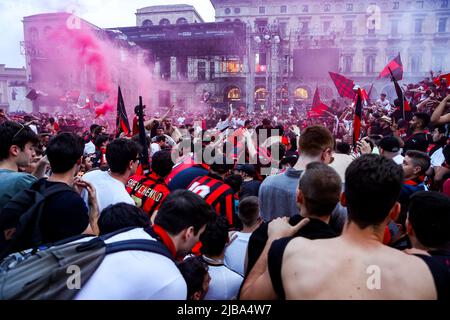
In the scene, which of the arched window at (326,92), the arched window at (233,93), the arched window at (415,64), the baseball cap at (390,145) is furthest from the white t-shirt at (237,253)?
the arched window at (415,64)

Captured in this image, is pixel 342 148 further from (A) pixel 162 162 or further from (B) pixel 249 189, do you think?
(A) pixel 162 162

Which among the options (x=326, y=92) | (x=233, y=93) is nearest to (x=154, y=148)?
(x=326, y=92)


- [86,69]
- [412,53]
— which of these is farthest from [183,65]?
[412,53]

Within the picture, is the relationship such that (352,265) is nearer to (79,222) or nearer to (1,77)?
(79,222)

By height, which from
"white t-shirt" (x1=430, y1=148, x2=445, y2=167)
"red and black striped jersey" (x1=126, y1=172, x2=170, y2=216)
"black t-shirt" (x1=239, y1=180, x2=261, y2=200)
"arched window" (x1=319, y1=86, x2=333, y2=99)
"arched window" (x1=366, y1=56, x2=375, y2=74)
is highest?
"arched window" (x1=366, y1=56, x2=375, y2=74)

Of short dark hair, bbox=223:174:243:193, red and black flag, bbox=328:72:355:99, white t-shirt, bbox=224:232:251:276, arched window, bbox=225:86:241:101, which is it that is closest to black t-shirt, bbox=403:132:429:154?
short dark hair, bbox=223:174:243:193

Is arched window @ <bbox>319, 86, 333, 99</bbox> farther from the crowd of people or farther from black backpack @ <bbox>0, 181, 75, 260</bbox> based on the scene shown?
black backpack @ <bbox>0, 181, 75, 260</bbox>

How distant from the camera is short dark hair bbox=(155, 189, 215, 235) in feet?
6.48

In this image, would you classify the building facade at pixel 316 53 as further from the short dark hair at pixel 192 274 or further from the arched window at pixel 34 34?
the short dark hair at pixel 192 274

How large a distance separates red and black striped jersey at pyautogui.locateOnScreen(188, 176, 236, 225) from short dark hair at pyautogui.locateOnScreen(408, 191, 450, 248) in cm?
203

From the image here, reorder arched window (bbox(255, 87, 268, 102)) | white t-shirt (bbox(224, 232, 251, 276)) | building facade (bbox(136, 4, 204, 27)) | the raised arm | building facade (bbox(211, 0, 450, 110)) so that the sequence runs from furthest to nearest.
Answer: building facade (bbox(136, 4, 204, 27))
arched window (bbox(255, 87, 268, 102))
building facade (bbox(211, 0, 450, 110))
the raised arm
white t-shirt (bbox(224, 232, 251, 276))

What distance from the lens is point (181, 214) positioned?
6.50 ft

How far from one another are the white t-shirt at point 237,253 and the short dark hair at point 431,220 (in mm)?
1473
